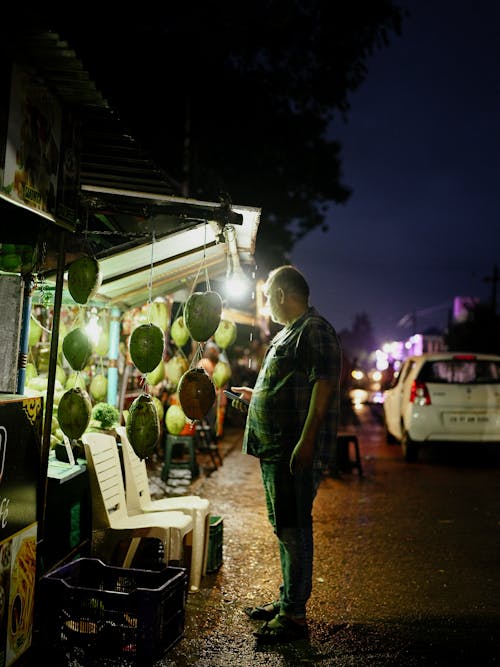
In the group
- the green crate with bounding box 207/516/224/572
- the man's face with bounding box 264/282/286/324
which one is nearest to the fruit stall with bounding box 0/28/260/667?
the man's face with bounding box 264/282/286/324

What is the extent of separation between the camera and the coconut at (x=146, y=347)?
4.74 meters

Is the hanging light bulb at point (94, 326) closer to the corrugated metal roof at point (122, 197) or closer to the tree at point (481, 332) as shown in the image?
the corrugated metal roof at point (122, 197)

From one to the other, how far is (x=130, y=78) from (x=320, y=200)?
36.1 ft

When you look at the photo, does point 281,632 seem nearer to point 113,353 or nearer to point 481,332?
point 113,353

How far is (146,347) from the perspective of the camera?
187 inches

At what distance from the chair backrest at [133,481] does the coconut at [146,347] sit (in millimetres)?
987

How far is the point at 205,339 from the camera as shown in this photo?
486 centimetres

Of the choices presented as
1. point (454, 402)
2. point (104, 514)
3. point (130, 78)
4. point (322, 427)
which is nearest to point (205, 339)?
point (322, 427)

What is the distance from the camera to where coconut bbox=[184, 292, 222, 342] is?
479 centimetres

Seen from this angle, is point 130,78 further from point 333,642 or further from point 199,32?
point 333,642

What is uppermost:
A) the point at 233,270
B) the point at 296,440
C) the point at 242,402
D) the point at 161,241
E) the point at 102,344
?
the point at 233,270

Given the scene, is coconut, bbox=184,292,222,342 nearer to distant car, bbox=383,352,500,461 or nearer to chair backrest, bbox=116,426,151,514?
chair backrest, bbox=116,426,151,514

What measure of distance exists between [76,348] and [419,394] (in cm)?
805

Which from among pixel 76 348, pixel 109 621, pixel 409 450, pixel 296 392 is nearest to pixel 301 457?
pixel 296 392
